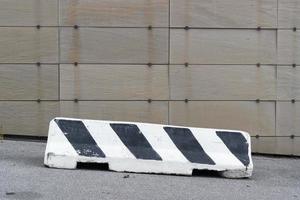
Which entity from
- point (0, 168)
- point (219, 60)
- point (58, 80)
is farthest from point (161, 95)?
point (0, 168)

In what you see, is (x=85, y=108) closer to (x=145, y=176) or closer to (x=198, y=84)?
(x=198, y=84)

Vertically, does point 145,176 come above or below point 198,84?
below

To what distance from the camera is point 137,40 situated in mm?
9445

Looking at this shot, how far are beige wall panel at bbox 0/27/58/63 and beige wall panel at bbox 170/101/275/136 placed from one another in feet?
7.21

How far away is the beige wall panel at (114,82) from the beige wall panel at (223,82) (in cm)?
27

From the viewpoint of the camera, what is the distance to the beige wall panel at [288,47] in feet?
31.3

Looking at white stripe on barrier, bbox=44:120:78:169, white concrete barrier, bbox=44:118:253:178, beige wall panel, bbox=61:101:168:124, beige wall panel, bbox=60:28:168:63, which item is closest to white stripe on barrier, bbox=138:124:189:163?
white concrete barrier, bbox=44:118:253:178

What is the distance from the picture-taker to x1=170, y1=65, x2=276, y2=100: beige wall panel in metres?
9.50

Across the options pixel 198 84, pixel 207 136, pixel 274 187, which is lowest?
pixel 274 187

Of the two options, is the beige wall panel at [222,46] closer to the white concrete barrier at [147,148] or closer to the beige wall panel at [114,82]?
the beige wall panel at [114,82]

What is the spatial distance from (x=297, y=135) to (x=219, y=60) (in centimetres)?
183

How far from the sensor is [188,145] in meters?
7.68

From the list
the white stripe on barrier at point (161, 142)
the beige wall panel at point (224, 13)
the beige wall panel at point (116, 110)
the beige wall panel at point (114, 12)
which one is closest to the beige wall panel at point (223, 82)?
the beige wall panel at point (116, 110)

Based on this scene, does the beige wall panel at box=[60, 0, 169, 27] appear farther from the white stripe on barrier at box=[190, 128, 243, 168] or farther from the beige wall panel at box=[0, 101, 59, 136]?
the white stripe on barrier at box=[190, 128, 243, 168]
